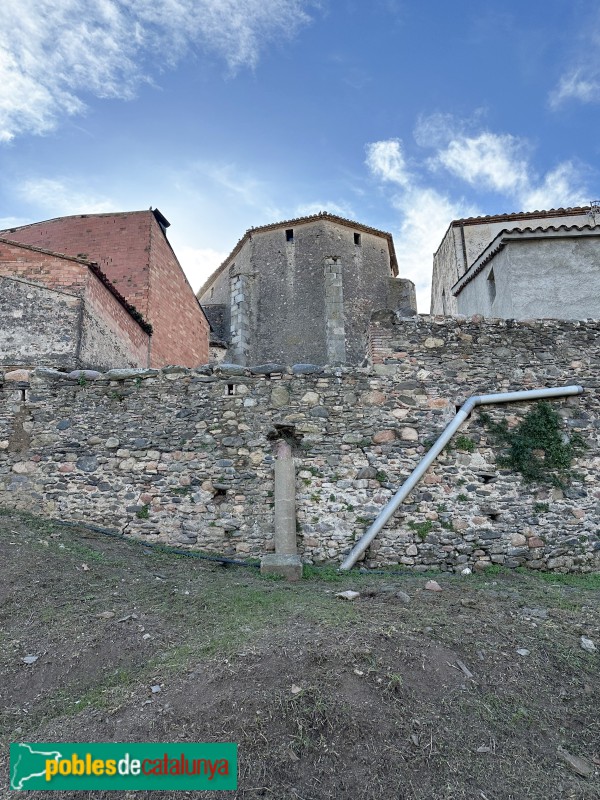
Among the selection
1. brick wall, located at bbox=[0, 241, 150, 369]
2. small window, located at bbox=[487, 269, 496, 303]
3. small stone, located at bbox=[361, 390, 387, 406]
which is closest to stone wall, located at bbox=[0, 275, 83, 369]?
brick wall, located at bbox=[0, 241, 150, 369]

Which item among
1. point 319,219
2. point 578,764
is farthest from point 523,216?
point 578,764

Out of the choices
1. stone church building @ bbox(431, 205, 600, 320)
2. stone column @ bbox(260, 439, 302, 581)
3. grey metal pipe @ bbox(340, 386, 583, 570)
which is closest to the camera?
stone column @ bbox(260, 439, 302, 581)

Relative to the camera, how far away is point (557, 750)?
11.7ft

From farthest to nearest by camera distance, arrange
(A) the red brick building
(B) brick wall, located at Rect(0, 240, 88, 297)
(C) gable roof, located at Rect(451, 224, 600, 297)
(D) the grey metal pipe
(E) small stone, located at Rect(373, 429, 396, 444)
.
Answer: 1. (A) the red brick building
2. (C) gable roof, located at Rect(451, 224, 600, 297)
3. (B) brick wall, located at Rect(0, 240, 88, 297)
4. (E) small stone, located at Rect(373, 429, 396, 444)
5. (D) the grey metal pipe

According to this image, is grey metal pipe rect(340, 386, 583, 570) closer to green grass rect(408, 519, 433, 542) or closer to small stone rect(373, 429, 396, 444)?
green grass rect(408, 519, 433, 542)

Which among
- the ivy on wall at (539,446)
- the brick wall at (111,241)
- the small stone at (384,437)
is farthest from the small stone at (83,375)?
the brick wall at (111,241)

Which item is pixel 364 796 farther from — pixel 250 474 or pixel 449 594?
pixel 250 474

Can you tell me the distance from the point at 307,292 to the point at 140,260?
7.25 metres

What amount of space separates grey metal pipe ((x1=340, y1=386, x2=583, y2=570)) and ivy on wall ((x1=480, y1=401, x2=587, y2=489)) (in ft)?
0.87

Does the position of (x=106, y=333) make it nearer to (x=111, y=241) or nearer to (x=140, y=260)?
(x=140, y=260)

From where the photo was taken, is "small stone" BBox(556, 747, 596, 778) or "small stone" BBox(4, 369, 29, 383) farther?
"small stone" BBox(4, 369, 29, 383)

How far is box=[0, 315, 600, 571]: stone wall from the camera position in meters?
8.07

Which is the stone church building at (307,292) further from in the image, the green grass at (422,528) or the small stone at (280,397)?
the green grass at (422,528)

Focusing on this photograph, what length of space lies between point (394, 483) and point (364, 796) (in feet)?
17.6
